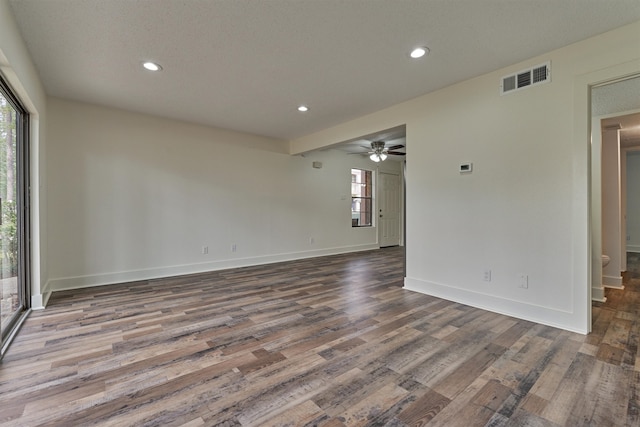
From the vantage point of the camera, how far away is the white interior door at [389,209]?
8.06 metres

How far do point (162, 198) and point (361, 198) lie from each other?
4.90 metres

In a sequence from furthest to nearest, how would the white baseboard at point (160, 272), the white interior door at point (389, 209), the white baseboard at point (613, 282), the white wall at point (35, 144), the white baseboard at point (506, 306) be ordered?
1. the white interior door at point (389, 209)
2. the white baseboard at point (613, 282)
3. the white baseboard at point (160, 272)
4. the white baseboard at point (506, 306)
5. the white wall at point (35, 144)

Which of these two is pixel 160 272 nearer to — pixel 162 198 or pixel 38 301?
pixel 162 198

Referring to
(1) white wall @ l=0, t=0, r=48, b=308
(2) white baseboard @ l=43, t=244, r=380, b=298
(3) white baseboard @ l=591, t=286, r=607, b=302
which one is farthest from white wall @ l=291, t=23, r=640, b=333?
(1) white wall @ l=0, t=0, r=48, b=308

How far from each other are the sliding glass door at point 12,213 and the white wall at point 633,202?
11187 mm

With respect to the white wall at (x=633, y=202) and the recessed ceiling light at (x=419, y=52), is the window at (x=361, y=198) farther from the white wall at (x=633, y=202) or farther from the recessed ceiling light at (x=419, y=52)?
the white wall at (x=633, y=202)

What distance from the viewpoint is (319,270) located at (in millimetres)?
5051

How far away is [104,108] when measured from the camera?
407 centimetres

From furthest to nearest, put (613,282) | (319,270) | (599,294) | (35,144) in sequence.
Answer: (319,270)
(613,282)
(599,294)
(35,144)

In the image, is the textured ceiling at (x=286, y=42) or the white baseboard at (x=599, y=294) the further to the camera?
the white baseboard at (x=599, y=294)

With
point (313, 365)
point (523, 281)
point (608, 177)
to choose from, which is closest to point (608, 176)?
point (608, 177)

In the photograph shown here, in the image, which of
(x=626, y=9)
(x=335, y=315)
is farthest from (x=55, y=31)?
(x=626, y=9)

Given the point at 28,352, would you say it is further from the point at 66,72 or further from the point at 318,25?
the point at 318,25

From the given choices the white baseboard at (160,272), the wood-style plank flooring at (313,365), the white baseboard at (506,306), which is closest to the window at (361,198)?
the white baseboard at (160,272)
